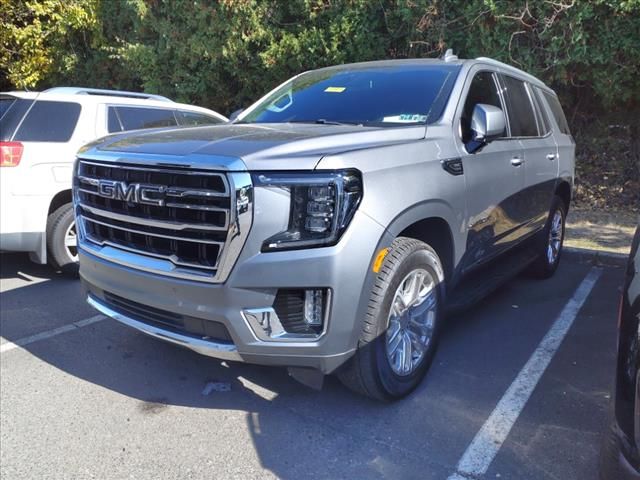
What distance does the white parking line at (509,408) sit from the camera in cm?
280

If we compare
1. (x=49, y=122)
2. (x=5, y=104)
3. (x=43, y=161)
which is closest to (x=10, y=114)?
(x=5, y=104)

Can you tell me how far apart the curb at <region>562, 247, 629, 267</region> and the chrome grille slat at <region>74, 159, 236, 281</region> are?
17.4ft

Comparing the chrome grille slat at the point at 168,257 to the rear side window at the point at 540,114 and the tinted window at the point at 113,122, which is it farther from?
the rear side window at the point at 540,114

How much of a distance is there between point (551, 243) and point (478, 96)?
240cm

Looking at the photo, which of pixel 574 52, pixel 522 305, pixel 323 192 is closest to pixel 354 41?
pixel 574 52

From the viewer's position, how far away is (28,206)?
5164 millimetres

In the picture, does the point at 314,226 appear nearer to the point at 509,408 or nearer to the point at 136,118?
the point at 509,408

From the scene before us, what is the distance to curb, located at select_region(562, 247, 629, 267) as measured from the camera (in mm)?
6367

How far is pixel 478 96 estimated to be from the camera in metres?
4.06

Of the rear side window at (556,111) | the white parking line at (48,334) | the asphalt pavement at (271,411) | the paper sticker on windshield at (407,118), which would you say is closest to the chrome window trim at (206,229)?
the asphalt pavement at (271,411)

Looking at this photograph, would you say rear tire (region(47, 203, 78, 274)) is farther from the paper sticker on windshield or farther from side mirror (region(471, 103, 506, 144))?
side mirror (region(471, 103, 506, 144))

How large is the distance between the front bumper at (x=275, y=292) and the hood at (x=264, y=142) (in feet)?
1.27

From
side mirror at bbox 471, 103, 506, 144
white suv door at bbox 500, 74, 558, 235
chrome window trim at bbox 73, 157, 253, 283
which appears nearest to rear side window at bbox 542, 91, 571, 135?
white suv door at bbox 500, 74, 558, 235

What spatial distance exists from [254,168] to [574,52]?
6.60 metres
